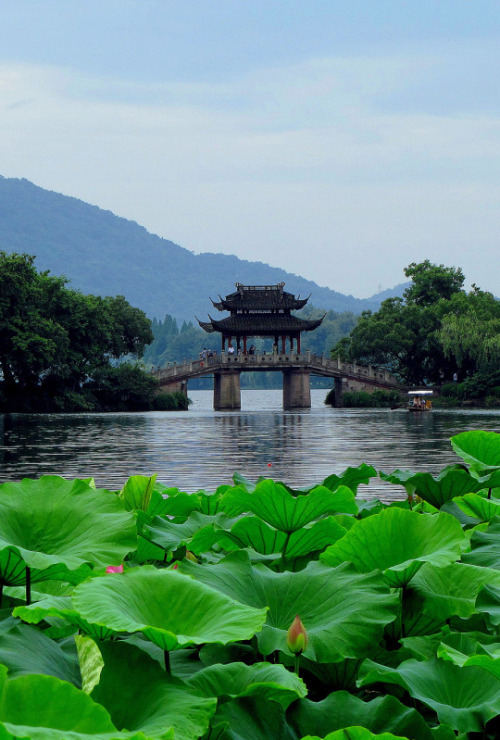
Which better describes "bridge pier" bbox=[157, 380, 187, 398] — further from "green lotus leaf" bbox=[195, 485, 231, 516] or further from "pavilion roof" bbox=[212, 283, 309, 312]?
"green lotus leaf" bbox=[195, 485, 231, 516]

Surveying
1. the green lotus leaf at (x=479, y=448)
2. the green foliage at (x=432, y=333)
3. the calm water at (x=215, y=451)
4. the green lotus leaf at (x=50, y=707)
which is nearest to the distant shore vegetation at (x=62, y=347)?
the calm water at (x=215, y=451)

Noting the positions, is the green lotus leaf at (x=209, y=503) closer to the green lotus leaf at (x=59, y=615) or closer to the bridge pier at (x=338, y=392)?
the green lotus leaf at (x=59, y=615)

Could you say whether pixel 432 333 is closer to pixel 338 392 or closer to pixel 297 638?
pixel 338 392

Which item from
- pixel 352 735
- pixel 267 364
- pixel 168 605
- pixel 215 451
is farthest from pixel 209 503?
pixel 267 364

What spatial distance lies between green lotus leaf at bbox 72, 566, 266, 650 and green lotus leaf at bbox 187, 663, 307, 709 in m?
0.07

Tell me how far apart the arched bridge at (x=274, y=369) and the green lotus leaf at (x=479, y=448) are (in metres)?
47.4

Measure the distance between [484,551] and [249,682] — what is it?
828mm

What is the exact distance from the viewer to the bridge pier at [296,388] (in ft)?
168

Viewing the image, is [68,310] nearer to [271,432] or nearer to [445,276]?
[271,432]

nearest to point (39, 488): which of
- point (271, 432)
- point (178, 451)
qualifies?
point (178, 451)

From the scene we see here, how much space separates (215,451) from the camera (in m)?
20.3

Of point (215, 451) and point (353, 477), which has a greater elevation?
point (353, 477)

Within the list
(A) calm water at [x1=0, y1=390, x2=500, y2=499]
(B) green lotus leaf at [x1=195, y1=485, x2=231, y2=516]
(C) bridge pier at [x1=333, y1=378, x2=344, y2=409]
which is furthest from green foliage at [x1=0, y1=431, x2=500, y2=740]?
(C) bridge pier at [x1=333, y1=378, x2=344, y2=409]

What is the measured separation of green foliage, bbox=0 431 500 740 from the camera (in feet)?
3.48
